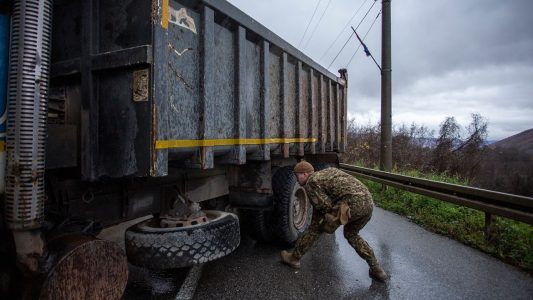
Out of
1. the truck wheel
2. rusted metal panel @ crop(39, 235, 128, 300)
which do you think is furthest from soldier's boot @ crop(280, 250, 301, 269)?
rusted metal panel @ crop(39, 235, 128, 300)

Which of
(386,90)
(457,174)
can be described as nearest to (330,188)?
(386,90)

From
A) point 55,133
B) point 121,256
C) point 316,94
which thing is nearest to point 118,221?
point 121,256

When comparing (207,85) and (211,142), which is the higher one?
(207,85)

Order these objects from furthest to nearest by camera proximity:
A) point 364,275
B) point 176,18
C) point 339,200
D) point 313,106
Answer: point 313,106 → point 339,200 → point 364,275 → point 176,18

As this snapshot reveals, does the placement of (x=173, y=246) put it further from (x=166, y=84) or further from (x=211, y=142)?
(x=166, y=84)

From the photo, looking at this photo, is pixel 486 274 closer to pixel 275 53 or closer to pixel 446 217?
pixel 446 217

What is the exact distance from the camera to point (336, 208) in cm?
354

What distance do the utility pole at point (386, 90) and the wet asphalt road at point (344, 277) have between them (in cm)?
530

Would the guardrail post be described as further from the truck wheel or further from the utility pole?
the utility pole

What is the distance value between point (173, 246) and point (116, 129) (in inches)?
31.3

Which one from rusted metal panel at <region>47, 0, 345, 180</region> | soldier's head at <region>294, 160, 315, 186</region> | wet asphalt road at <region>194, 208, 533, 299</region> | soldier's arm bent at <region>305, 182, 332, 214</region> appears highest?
rusted metal panel at <region>47, 0, 345, 180</region>

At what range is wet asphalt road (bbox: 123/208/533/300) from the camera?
120 inches

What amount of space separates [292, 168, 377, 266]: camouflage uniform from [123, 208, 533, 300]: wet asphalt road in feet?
0.98

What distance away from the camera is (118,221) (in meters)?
2.28
